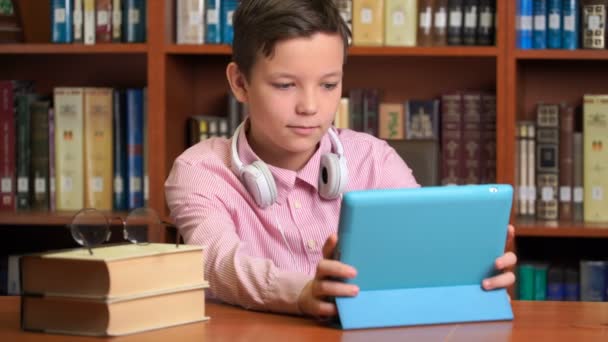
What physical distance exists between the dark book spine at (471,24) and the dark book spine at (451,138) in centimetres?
17

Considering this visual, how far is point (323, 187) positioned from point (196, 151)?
0.25m

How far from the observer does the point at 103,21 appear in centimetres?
288

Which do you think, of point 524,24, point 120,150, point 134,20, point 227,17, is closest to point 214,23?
point 227,17

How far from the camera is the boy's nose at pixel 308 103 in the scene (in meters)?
1.55

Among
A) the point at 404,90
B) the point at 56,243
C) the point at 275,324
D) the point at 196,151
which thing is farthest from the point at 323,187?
the point at 56,243

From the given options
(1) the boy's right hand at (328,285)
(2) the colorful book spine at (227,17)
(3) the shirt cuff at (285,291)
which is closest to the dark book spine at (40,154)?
(2) the colorful book spine at (227,17)

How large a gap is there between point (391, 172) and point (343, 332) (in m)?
0.69

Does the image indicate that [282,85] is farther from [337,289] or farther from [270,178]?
[337,289]

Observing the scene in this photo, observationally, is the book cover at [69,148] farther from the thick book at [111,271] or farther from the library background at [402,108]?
the thick book at [111,271]

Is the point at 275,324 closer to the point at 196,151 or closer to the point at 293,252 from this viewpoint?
the point at 293,252

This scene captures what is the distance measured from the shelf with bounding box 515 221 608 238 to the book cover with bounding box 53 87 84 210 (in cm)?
126

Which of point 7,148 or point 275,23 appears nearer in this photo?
point 275,23

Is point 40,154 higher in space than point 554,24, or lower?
lower

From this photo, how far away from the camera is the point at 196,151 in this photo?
1.79 m
